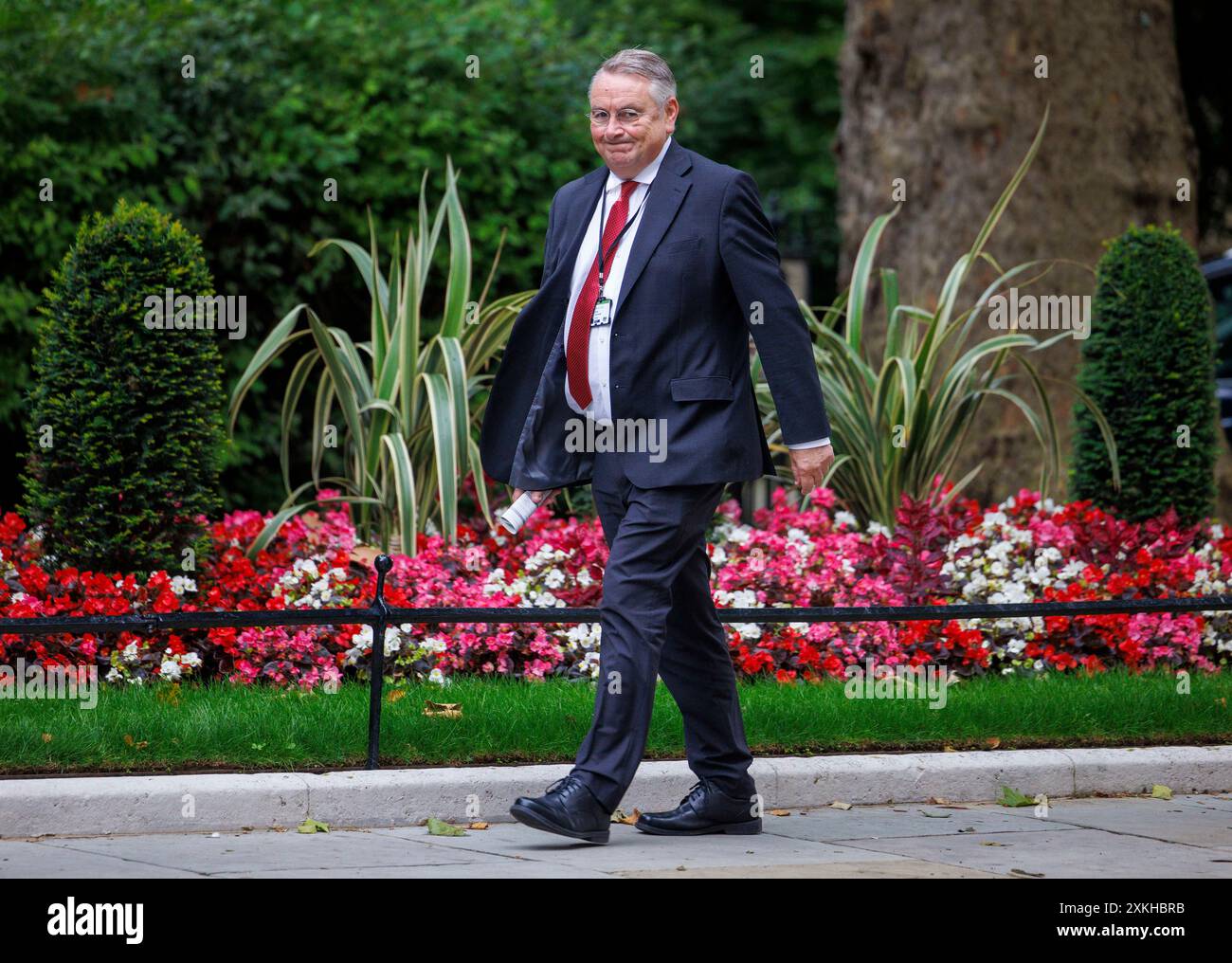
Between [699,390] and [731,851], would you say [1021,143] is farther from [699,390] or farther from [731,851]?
[731,851]

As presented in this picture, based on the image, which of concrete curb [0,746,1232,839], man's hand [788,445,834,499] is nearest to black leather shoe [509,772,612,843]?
concrete curb [0,746,1232,839]

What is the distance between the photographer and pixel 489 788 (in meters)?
5.29

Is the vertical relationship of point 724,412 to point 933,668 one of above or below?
above

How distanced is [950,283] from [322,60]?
182 inches

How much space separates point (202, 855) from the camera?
15.3 feet

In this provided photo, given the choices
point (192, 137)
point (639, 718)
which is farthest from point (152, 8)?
point (639, 718)

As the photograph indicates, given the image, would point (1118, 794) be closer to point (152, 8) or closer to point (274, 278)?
point (274, 278)

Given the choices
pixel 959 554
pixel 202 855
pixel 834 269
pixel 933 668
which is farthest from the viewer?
pixel 834 269

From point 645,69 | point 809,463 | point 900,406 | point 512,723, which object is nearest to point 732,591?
point 900,406

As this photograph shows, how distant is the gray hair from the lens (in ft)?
16.2

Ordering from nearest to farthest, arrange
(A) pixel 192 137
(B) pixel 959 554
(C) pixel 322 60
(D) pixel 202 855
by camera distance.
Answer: (D) pixel 202 855 < (B) pixel 959 554 < (A) pixel 192 137 < (C) pixel 322 60

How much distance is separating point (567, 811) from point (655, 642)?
493 millimetres

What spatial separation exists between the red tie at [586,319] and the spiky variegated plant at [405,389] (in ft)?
7.16

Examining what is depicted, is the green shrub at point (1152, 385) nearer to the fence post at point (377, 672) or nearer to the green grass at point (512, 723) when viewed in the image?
the green grass at point (512, 723)
